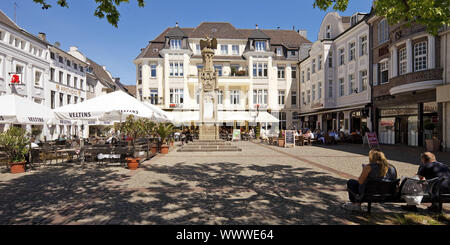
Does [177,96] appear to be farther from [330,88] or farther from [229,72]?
[330,88]

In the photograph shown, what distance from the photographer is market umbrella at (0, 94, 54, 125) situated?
9531 mm

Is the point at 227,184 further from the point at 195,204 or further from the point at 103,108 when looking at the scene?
the point at 103,108

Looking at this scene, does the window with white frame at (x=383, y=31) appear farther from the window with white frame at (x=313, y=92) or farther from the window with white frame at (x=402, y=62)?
the window with white frame at (x=313, y=92)

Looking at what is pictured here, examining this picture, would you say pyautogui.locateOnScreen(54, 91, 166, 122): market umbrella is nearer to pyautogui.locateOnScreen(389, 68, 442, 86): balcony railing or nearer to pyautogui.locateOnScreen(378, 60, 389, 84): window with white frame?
pyautogui.locateOnScreen(389, 68, 442, 86): balcony railing

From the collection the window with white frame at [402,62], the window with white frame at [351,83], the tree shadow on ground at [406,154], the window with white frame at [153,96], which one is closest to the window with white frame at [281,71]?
the window with white frame at [351,83]

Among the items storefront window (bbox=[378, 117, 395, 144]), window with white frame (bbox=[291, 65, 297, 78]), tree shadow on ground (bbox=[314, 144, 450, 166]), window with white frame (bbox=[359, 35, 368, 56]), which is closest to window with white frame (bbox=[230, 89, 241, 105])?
window with white frame (bbox=[291, 65, 297, 78])

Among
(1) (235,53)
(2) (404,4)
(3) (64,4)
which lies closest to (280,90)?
(1) (235,53)

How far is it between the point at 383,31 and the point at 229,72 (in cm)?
1840

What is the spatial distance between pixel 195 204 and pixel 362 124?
77.0 feet

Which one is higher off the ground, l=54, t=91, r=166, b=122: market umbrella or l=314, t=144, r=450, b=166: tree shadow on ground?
l=54, t=91, r=166, b=122: market umbrella

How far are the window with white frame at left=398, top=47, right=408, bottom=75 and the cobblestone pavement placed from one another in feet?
41.4

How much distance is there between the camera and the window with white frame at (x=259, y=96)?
3581 cm
